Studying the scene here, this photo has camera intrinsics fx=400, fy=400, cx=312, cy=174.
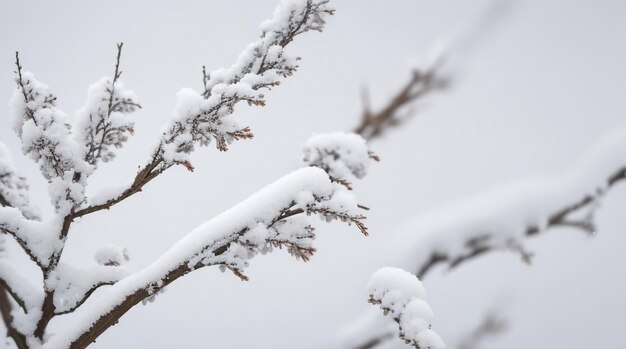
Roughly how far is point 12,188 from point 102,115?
0.94 metres

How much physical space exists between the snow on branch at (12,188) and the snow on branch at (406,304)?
2299 millimetres

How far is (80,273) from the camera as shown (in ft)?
A: 7.93

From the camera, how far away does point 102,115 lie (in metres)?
2.32

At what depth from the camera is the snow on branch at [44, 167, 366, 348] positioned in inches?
81.4

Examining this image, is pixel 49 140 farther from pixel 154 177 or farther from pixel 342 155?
pixel 342 155

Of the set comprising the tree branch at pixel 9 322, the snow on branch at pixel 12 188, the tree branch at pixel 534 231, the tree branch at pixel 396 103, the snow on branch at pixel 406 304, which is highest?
the tree branch at pixel 396 103

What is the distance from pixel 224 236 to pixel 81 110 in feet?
3.82

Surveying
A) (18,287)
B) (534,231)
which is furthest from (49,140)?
(534,231)

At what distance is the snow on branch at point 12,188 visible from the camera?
8.53 feet

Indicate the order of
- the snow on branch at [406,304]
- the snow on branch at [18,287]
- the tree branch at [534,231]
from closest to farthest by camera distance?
the snow on branch at [406,304] → the snow on branch at [18,287] → the tree branch at [534,231]

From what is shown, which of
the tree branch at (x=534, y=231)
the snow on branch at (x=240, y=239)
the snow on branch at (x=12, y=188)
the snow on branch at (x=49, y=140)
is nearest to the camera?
the snow on branch at (x=240, y=239)

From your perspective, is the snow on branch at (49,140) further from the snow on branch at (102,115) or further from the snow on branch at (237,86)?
the snow on branch at (237,86)

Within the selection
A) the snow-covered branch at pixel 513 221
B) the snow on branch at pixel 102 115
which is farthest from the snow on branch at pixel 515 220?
the snow on branch at pixel 102 115

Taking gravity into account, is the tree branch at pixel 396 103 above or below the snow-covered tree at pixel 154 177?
above
